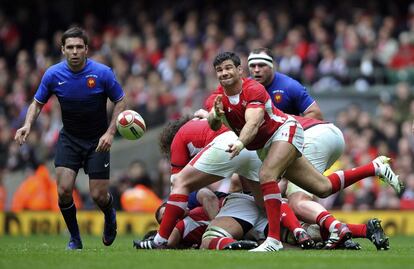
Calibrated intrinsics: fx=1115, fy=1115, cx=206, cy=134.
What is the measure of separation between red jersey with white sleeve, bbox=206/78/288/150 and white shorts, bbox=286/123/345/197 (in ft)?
3.59

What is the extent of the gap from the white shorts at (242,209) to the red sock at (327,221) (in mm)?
632

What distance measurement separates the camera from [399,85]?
797 inches

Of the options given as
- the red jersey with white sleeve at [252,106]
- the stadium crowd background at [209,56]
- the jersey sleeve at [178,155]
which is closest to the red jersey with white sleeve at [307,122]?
the red jersey with white sleeve at [252,106]

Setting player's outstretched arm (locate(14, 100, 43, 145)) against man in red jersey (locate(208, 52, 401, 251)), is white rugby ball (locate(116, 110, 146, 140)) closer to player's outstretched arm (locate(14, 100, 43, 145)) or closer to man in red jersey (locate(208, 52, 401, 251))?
player's outstretched arm (locate(14, 100, 43, 145))

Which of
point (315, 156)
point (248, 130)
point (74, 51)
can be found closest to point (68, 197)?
point (74, 51)

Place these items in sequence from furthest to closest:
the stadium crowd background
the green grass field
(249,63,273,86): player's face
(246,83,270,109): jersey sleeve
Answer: the stadium crowd background → (249,63,273,86): player's face → (246,83,270,109): jersey sleeve → the green grass field

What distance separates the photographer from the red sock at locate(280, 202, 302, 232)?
37.5ft

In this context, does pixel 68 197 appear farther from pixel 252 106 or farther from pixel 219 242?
pixel 252 106

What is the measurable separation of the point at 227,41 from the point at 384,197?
6.25m

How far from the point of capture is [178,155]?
38.7 ft

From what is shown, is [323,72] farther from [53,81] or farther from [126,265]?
[126,265]

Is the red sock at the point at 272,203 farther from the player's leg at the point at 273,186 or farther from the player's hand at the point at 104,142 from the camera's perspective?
the player's hand at the point at 104,142

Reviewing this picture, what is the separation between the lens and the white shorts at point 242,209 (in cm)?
1160

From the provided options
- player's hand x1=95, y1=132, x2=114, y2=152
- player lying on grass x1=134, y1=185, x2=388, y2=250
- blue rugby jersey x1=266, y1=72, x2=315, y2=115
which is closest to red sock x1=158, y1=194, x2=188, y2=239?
player lying on grass x1=134, y1=185, x2=388, y2=250
